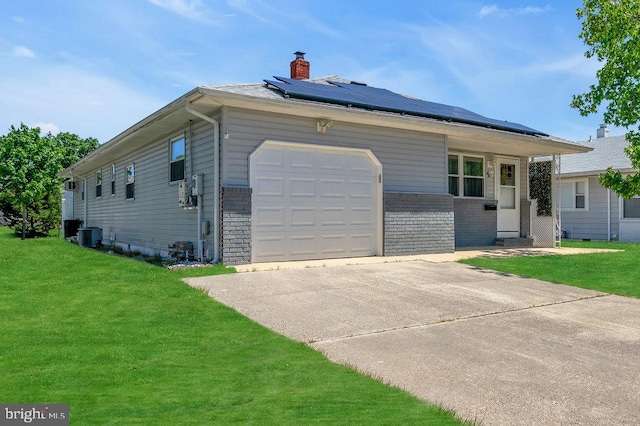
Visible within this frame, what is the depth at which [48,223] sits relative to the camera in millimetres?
24875

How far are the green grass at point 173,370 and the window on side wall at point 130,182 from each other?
9.27m

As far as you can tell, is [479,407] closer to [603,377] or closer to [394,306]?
[603,377]

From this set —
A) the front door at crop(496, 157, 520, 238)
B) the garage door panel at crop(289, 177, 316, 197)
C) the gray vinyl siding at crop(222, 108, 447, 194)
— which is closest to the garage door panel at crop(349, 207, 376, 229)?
the gray vinyl siding at crop(222, 108, 447, 194)

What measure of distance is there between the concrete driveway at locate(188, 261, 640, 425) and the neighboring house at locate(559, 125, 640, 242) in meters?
13.7

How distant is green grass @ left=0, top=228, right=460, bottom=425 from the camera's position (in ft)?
9.37

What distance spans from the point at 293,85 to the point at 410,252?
16.5 ft

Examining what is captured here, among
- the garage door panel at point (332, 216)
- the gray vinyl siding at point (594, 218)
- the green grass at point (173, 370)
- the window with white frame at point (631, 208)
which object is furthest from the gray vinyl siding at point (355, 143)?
the window with white frame at point (631, 208)

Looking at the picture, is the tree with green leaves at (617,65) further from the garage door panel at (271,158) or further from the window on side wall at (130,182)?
the window on side wall at (130,182)

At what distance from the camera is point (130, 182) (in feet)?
51.4

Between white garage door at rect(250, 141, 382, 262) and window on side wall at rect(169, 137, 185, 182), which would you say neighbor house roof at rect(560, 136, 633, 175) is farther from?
window on side wall at rect(169, 137, 185, 182)

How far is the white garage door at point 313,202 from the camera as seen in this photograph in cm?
974

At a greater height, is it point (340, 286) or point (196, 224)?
point (196, 224)

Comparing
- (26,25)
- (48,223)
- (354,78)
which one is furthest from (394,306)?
(48,223)

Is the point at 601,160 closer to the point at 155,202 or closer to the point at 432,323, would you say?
the point at 155,202
